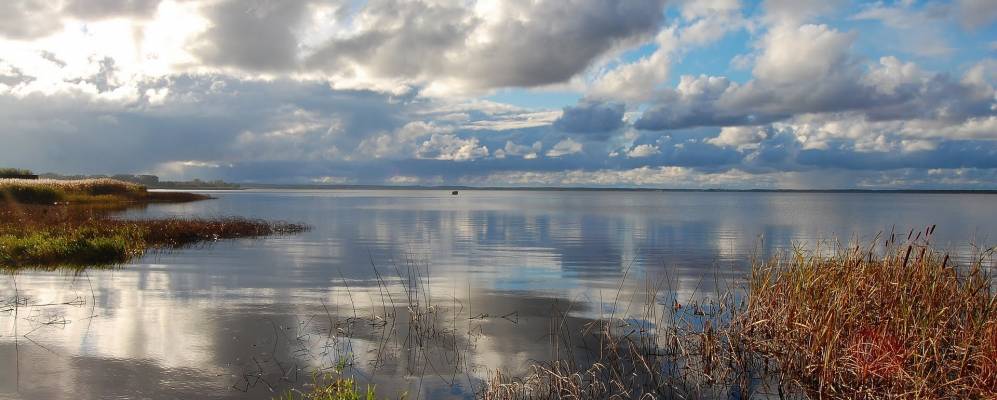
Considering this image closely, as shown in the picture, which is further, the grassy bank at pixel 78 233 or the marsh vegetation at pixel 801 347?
the grassy bank at pixel 78 233

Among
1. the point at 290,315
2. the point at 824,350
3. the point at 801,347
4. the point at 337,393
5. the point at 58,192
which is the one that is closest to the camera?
the point at 337,393

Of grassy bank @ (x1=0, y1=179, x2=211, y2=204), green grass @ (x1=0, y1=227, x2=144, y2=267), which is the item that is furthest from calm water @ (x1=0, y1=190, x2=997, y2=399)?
grassy bank @ (x1=0, y1=179, x2=211, y2=204)

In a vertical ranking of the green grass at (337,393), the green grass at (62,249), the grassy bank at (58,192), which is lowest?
the green grass at (337,393)

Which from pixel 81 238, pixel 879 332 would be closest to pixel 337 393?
pixel 879 332

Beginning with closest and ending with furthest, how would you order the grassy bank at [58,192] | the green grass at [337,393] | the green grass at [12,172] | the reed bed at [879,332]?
the green grass at [337,393] < the reed bed at [879,332] < the grassy bank at [58,192] < the green grass at [12,172]

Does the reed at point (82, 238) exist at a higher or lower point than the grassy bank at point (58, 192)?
lower

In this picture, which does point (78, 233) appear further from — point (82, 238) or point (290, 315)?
point (290, 315)

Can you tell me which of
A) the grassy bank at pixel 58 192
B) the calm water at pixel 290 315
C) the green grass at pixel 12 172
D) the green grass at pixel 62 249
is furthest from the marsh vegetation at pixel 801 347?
the green grass at pixel 12 172

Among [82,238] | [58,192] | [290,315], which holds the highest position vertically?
[58,192]

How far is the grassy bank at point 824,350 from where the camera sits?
11.5 meters

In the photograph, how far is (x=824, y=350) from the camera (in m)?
12.4

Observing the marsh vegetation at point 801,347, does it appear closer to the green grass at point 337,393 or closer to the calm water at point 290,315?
the green grass at point 337,393

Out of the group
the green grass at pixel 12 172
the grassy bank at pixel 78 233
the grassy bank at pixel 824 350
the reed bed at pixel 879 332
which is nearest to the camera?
the reed bed at pixel 879 332

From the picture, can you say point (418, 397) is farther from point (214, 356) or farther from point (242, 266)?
point (242, 266)
